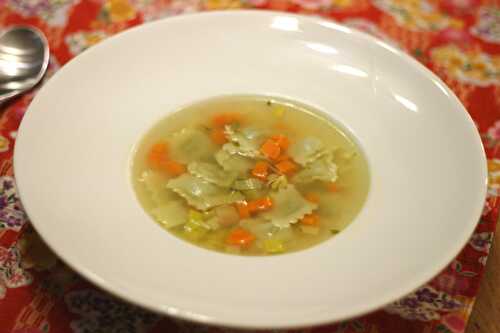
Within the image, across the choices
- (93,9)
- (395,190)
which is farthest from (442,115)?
(93,9)

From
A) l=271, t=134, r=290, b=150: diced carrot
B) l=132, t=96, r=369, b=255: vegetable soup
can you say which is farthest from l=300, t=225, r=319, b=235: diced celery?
l=271, t=134, r=290, b=150: diced carrot

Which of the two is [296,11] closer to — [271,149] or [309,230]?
[271,149]

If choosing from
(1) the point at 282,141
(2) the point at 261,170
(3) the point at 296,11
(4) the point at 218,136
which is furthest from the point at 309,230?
(3) the point at 296,11

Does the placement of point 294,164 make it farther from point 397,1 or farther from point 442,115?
point 397,1

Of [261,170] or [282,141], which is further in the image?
[282,141]

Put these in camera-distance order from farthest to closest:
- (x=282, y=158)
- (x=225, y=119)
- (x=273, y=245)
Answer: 1. (x=225, y=119)
2. (x=282, y=158)
3. (x=273, y=245)
